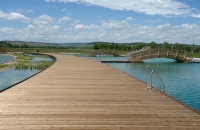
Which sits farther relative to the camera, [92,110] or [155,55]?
[155,55]

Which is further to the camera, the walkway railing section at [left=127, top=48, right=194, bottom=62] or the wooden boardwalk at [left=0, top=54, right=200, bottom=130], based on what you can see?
the walkway railing section at [left=127, top=48, right=194, bottom=62]

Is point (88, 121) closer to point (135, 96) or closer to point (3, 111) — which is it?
point (3, 111)

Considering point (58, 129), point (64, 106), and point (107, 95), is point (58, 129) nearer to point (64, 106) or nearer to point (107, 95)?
point (64, 106)

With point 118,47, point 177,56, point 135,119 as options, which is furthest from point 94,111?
point 118,47

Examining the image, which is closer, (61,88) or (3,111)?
(3,111)

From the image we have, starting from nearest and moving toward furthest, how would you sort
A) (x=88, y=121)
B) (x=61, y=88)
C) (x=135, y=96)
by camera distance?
(x=88, y=121) → (x=135, y=96) → (x=61, y=88)

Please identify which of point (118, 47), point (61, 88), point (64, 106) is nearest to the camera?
point (64, 106)

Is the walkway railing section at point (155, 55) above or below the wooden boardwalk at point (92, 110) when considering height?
above

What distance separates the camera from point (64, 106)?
582 cm

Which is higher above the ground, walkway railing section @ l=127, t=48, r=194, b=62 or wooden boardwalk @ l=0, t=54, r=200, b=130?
walkway railing section @ l=127, t=48, r=194, b=62

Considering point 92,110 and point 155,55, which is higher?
point 155,55

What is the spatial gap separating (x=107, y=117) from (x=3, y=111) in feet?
7.26

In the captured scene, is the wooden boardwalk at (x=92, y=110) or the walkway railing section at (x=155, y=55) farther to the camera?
the walkway railing section at (x=155, y=55)

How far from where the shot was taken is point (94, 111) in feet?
17.6
